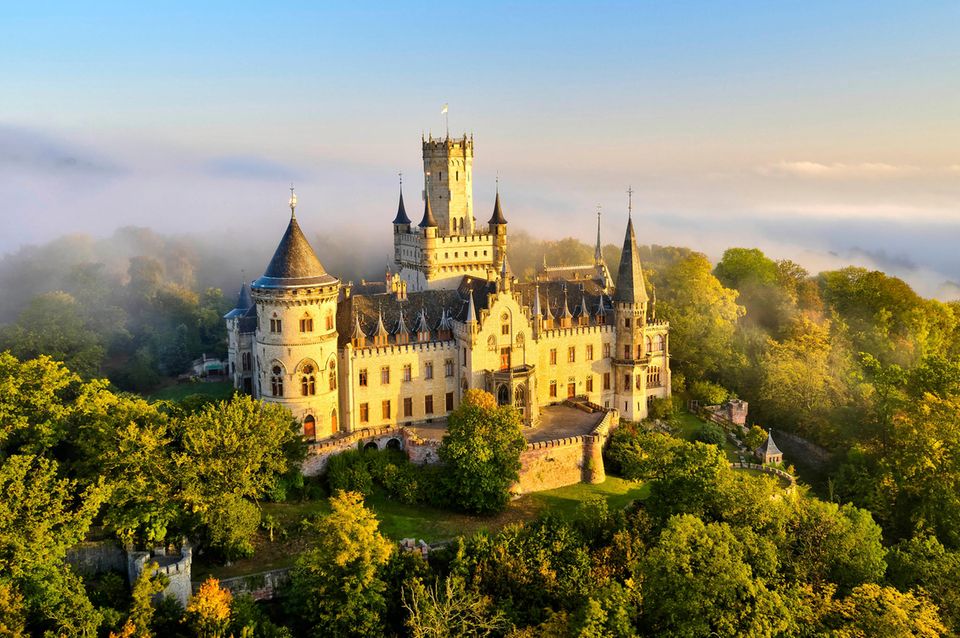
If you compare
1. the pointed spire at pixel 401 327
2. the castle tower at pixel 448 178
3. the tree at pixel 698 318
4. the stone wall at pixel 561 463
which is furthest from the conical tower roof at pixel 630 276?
the pointed spire at pixel 401 327

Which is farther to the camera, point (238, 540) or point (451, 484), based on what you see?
point (451, 484)

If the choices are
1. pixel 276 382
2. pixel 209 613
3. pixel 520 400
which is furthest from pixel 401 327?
pixel 209 613

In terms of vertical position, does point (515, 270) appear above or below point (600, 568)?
above

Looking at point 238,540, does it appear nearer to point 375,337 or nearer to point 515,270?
point 375,337

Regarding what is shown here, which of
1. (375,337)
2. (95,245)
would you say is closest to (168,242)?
(95,245)

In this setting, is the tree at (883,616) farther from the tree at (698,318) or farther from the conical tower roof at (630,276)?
the tree at (698,318)

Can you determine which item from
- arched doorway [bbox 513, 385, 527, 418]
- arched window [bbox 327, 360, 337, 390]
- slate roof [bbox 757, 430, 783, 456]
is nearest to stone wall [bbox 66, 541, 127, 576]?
arched window [bbox 327, 360, 337, 390]

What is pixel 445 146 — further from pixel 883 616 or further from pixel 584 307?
pixel 883 616
